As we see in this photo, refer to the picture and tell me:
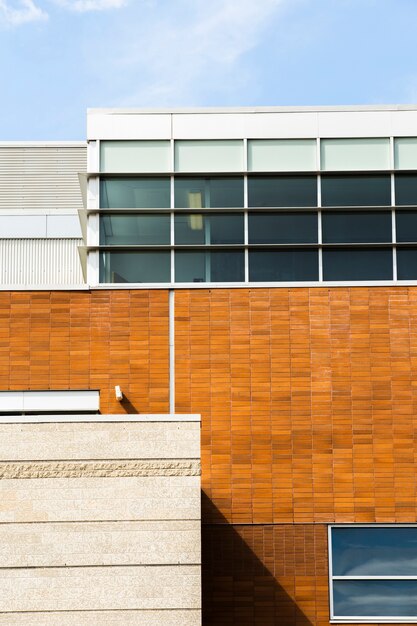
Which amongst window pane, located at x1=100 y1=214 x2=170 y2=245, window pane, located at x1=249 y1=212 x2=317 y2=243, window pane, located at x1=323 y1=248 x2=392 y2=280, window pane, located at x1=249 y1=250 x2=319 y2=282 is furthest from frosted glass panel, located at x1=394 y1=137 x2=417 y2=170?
window pane, located at x1=100 y1=214 x2=170 y2=245

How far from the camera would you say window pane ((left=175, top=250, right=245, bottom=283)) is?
819 inches

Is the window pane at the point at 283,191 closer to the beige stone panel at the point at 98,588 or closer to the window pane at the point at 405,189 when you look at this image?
the window pane at the point at 405,189

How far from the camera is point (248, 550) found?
19578mm

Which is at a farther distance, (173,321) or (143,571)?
(173,321)

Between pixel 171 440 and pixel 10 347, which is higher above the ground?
pixel 10 347

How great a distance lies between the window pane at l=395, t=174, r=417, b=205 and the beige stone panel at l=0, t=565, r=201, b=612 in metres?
9.10

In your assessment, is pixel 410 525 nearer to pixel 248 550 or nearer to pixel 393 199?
pixel 248 550

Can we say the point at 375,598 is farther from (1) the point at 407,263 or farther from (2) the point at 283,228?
(2) the point at 283,228

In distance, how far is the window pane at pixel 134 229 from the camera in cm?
2097

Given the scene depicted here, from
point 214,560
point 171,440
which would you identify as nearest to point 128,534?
point 171,440

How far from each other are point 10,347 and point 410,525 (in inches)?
334

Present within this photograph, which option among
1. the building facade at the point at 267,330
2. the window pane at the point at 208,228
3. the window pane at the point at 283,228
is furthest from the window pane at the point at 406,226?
the window pane at the point at 208,228

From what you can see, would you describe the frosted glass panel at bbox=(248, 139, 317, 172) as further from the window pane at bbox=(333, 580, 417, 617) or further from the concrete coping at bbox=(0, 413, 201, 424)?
the window pane at bbox=(333, 580, 417, 617)

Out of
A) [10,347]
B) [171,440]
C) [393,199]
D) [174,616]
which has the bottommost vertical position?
[174,616]
